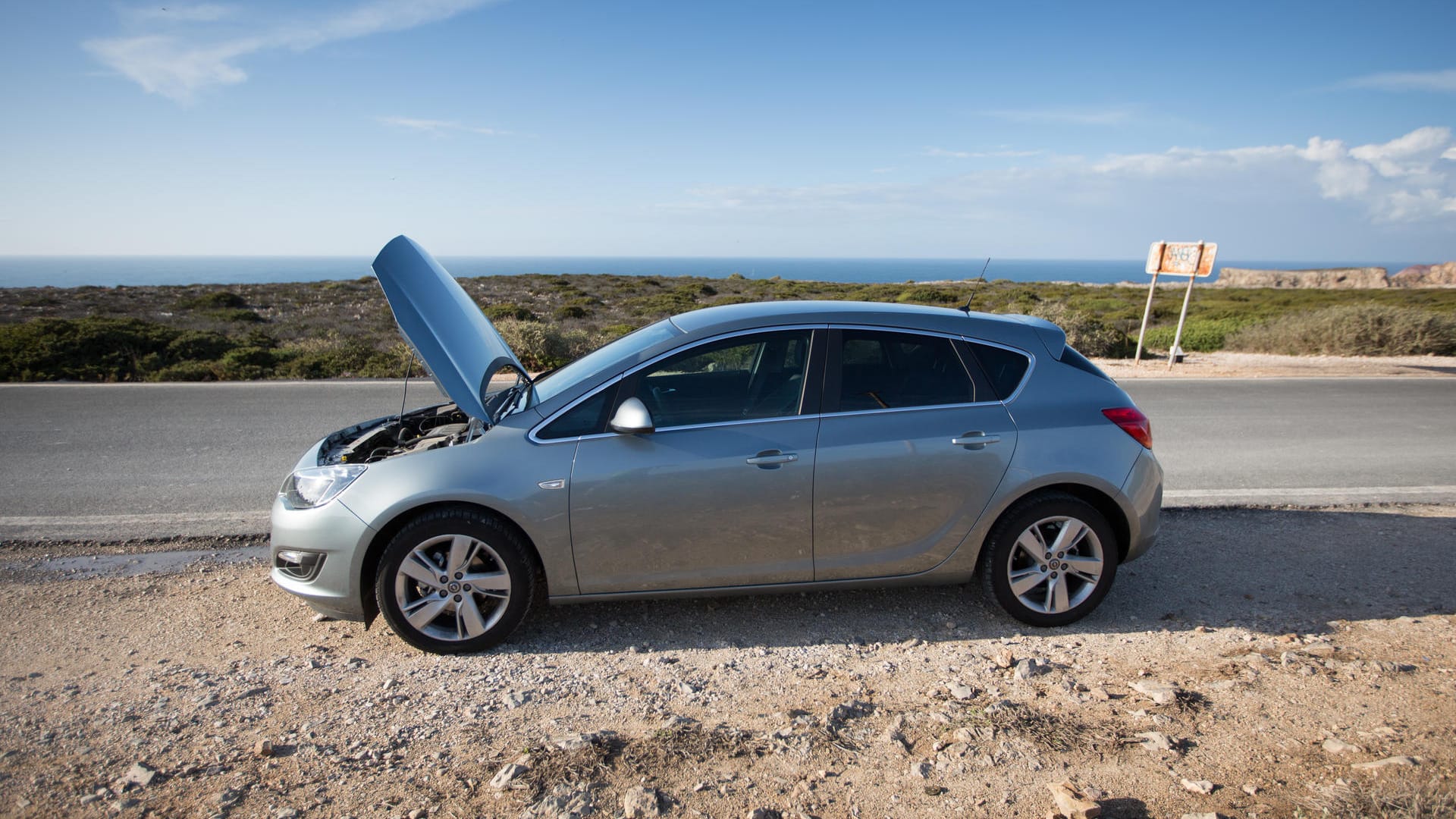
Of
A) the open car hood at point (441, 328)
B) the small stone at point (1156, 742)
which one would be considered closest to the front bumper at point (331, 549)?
the open car hood at point (441, 328)

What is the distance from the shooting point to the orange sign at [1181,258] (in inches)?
592

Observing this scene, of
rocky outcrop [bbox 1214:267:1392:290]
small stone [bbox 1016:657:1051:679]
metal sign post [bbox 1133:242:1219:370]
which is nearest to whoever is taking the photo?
small stone [bbox 1016:657:1051:679]

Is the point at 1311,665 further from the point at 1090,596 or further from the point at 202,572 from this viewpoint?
the point at 202,572

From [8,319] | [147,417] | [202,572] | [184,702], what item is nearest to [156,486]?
[202,572]

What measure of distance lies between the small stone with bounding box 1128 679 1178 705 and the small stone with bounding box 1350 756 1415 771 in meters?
0.62

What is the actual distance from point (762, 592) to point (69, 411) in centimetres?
950

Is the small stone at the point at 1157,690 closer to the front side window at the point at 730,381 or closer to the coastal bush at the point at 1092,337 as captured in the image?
the front side window at the point at 730,381

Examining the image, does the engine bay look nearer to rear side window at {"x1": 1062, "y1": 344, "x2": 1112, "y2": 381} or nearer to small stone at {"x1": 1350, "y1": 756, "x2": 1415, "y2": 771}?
rear side window at {"x1": 1062, "y1": 344, "x2": 1112, "y2": 381}

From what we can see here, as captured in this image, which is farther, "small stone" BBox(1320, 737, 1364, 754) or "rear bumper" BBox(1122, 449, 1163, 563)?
"rear bumper" BBox(1122, 449, 1163, 563)

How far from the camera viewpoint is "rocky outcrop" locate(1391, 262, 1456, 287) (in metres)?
79.2

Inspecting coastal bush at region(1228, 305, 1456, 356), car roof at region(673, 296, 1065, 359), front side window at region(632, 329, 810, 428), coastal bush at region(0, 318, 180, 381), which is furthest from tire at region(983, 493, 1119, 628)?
coastal bush at region(1228, 305, 1456, 356)

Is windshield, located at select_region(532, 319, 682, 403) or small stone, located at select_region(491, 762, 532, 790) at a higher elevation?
windshield, located at select_region(532, 319, 682, 403)

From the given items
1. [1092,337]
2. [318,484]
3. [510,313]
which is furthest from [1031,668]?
[510,313]

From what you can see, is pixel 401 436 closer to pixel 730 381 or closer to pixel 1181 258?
pixel 730 381
